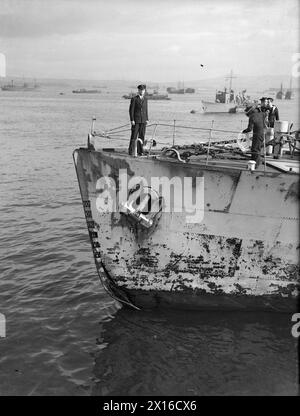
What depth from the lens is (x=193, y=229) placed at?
8.90m

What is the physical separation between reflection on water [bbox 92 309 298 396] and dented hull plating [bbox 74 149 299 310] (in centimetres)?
38

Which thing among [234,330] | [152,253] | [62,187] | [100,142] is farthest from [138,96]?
[100,142]

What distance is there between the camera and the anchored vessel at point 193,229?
857 centimetres

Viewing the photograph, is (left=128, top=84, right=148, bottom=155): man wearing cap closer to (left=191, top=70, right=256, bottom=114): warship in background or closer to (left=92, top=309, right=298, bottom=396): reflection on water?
(left=92, top=309, right=298, bottom=396): reflection on water

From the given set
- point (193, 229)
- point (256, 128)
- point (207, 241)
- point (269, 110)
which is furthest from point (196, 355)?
point (269, 110)

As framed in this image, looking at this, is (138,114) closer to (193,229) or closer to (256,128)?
(256,128)

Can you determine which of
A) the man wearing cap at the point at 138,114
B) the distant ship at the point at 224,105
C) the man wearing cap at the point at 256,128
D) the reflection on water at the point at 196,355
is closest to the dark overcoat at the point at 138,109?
the man wearing cap at the point at 138,114

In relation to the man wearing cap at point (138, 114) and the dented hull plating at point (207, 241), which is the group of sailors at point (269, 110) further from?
the dented hull plating at point (207, 241)

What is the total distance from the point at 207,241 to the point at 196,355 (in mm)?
2226

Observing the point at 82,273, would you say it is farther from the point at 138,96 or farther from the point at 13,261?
the point at 138,96

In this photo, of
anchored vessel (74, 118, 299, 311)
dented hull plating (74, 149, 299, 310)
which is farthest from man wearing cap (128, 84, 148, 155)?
dented hull plating (74, 149, 299, 310)

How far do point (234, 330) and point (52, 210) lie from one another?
1039 centimetres

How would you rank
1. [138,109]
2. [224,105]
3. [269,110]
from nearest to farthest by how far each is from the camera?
1. [138,109]
2. [269,110]
3. [224,105]

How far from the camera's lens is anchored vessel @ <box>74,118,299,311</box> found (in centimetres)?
857
